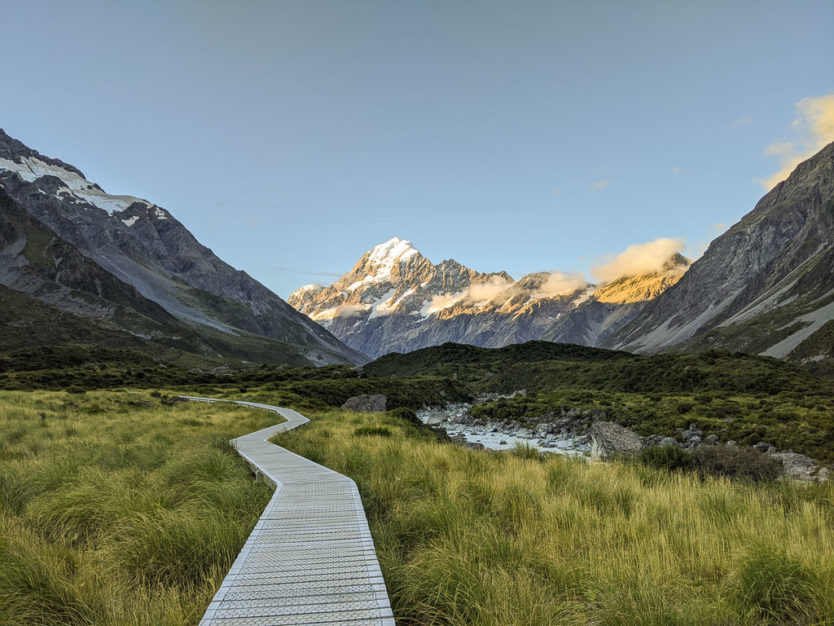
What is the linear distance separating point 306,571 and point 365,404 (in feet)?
136

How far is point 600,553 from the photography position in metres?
4.97

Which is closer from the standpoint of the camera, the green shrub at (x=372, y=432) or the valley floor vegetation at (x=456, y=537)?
the valley floor vegetation at (x=456, y=537)

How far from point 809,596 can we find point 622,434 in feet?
58.3

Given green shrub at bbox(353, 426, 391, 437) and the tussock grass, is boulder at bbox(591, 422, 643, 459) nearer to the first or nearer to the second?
green shrub at bbox(353, 426, 391, 437)

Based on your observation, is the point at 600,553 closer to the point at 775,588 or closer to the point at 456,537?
the point at 775,588

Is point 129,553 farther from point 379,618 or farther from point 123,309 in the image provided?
point 123,309

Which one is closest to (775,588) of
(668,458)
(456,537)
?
(456,537)

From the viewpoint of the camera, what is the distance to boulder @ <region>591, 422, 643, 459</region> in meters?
18.5

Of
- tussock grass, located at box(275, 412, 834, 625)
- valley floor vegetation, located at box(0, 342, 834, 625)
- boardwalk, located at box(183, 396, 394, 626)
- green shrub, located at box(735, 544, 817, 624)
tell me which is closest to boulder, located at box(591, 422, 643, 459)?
valley floor vegetation, located at box(0, 342, 834, 625)

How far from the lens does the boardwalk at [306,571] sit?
3494 mm

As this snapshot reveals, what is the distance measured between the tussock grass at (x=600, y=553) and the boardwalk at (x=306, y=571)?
487 millimetres

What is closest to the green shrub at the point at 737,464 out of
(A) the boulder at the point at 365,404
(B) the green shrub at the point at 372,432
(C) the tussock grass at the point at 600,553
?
(C) the tussock grass at the point at 600,553

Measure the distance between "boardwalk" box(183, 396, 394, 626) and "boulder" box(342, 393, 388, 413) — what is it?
124 ft

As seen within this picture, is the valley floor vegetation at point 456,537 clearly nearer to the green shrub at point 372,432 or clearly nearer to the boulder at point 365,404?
the green shrub at point 372,432
